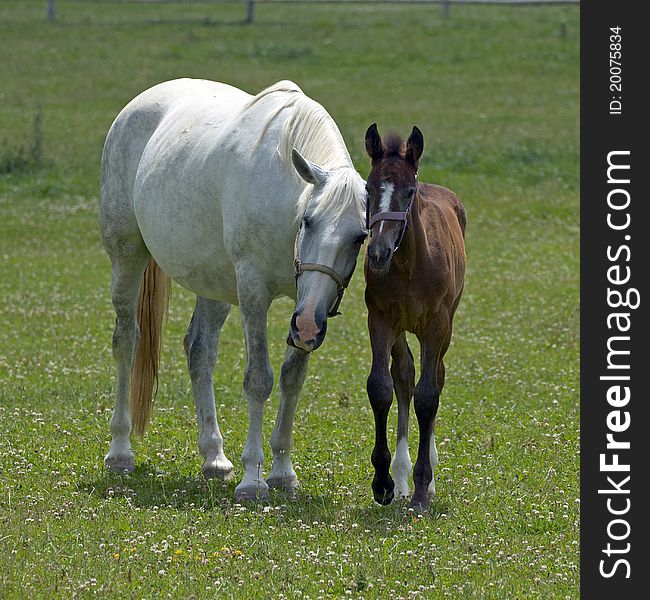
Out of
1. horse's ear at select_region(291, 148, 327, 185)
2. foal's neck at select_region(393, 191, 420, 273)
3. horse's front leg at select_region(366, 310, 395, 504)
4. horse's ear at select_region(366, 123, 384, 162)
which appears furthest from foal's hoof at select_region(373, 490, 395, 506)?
horse's ear at select_region(366, 123, 384, 162)

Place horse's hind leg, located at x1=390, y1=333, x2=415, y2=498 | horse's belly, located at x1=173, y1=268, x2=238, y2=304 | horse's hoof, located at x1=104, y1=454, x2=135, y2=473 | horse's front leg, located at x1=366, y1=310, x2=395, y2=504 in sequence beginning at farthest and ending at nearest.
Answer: horse's hoof, located at x1=104, y1=454, x2=135, y2=473, horse's belly, located at x1=173, y1=268, x2=238, y2=304, horse's hind leg, located at x1=390, y1=333, x2=415, y2=498, horse's front leg, located at x1=366, y1=310, x2=395, y2=504

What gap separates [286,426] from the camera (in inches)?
307

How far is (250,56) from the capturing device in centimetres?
3650

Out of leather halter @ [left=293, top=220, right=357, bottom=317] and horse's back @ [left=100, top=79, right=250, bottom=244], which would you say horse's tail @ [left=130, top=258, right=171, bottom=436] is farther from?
leather halter @ [left=293, top=220, right=357, bottom=317]

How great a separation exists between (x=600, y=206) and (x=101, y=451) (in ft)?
13.3

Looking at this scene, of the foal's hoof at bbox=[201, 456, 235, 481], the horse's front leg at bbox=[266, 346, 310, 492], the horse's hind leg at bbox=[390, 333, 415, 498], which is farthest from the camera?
the foal's hoof at bbox=[201, 456, 235, 481]

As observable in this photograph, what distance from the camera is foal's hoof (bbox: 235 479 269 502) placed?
741 cm

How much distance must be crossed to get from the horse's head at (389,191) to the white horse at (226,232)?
235 millimetres

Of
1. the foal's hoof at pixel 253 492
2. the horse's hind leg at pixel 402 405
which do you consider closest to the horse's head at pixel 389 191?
the horse's hind leg at pixel 402 405

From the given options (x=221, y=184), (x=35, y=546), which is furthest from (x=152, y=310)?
(x=35, y=546)

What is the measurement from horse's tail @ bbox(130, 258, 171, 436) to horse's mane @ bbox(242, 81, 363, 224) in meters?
2.08

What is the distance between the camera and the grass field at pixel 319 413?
238 inches

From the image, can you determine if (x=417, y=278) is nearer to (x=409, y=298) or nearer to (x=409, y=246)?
(x=409, y=298)

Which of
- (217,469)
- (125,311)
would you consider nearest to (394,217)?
(217,469)
